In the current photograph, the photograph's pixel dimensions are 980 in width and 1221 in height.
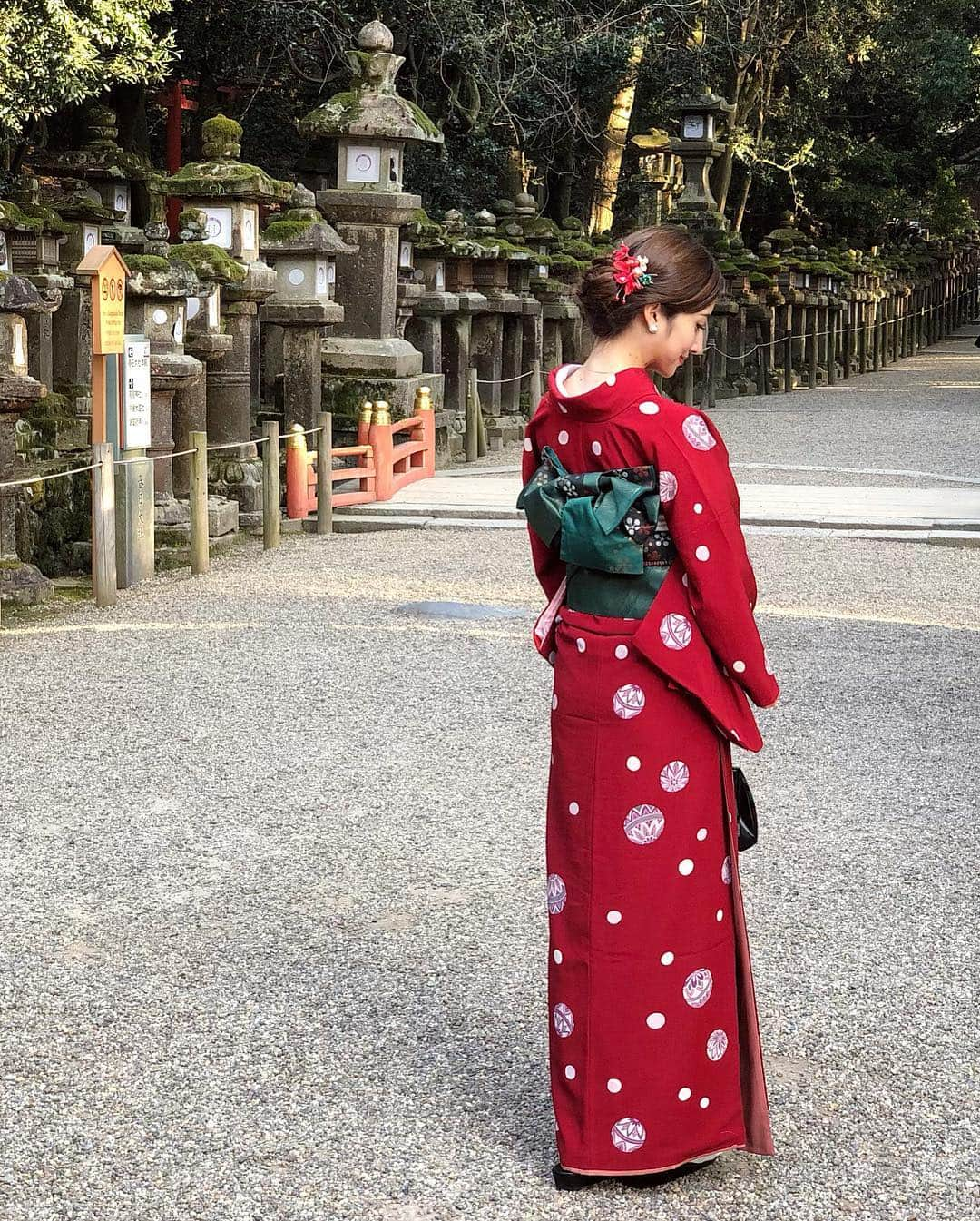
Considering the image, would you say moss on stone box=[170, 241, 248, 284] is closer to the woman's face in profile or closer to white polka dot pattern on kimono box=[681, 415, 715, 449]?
the woman's face in profile

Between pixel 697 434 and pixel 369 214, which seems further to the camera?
pixel 369 214

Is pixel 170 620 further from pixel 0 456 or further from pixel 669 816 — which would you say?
pixel 669 816

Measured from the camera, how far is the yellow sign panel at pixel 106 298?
8352 millimetres

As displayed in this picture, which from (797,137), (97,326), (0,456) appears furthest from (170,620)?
(797,137)

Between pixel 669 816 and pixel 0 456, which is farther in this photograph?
pixel 0 456

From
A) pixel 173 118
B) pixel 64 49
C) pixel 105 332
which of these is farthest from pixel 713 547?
Answer: pixel 173 118

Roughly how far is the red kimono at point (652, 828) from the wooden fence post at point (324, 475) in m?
7.67

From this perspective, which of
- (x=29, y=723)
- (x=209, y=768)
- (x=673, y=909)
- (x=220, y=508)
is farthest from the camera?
(x=220, y=508)

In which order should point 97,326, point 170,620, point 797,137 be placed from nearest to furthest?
point 170,620, point 97,326, point 797,137

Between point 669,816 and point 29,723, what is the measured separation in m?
3.68

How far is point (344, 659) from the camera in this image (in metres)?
6.93

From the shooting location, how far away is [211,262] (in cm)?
1009

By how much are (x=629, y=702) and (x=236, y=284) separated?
26.4 feet

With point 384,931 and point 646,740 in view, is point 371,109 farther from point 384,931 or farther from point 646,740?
point 646,740
